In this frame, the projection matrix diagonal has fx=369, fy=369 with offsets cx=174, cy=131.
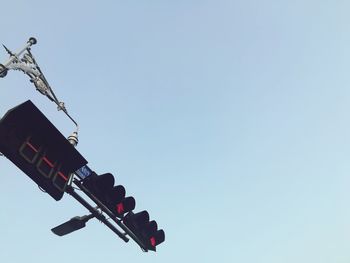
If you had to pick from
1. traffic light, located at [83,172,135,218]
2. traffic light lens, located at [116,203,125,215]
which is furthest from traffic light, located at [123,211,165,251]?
traffic light, located at [83,172,135,218]

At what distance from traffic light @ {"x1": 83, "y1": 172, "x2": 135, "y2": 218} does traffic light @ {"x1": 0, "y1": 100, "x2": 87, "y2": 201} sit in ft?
1.89

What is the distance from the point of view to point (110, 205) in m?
8.15

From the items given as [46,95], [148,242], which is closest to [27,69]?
[46,95]

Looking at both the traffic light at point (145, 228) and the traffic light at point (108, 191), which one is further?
the traffic light at point (145, 228)

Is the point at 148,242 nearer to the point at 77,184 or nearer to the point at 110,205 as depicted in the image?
the point at 110,205

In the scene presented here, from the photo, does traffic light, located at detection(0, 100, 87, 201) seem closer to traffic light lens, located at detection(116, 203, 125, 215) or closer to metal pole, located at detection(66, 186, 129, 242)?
metal pole, located at detection(66, 186, 129, 242)

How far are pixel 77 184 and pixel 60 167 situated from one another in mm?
785

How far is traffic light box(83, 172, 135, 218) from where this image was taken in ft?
26.3

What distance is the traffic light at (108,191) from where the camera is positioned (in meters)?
8.02

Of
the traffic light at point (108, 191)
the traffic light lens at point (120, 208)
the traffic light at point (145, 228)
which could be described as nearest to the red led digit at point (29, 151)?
the traffic light at point (108, 191)

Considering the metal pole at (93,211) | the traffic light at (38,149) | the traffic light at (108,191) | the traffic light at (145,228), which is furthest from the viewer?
the traffic light at (145,228)

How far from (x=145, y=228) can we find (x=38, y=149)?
11.5 ft

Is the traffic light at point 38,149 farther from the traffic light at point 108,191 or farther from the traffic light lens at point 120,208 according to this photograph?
the traffic light lens at point 120,208

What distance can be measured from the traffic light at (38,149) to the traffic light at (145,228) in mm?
2022
